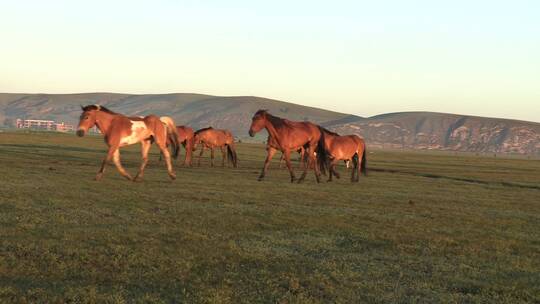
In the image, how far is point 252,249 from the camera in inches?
329

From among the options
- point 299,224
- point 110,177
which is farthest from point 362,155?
point 299,224

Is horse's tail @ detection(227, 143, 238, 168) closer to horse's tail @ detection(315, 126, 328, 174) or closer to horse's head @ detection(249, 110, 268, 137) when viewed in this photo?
horse's tail @ detection(315, 126, 328, 174)

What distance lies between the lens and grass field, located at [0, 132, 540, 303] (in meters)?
6.23

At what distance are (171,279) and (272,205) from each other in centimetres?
729

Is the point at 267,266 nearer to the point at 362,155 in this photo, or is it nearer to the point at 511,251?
the point at 511,251

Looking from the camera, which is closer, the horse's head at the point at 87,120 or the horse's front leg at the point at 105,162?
the horse's front leg at the point at 105,162

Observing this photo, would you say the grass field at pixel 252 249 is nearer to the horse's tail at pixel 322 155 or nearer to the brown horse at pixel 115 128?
the brown horse at pixel 115 128

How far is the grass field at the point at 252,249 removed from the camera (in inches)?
245

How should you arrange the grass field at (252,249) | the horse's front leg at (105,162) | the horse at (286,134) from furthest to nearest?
1. the horse at (286,134)
2. the horse's front leg at (105,162)
3. the grass field at (252,249)

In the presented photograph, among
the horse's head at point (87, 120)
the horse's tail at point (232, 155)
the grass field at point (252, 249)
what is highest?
the horse's head at point (87, 120)

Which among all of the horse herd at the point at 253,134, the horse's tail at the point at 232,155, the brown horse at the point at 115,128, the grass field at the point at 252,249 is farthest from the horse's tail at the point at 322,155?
the horse's tail at the point at 232,155

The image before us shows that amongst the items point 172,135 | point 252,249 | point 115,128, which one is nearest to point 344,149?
point 172,135

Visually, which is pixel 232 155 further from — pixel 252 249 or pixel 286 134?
pixel 252 249

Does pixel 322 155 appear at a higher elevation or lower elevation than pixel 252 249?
higher
